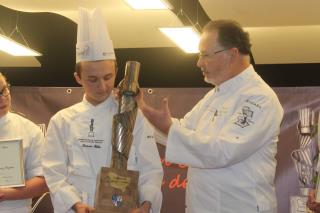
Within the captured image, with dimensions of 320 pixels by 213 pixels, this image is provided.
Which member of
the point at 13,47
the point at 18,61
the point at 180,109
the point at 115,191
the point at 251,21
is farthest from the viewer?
the point at 18,61

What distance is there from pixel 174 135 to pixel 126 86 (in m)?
0.27

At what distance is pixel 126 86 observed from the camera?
2.11 meters

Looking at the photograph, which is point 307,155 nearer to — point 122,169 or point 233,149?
point 233,149

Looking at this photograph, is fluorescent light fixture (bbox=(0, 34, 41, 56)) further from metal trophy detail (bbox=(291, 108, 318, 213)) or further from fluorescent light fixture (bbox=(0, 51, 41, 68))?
fluorescent light fixture (bbox=(0, 51, 41, 68))

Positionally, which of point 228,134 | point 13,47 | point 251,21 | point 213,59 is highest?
point 251,21

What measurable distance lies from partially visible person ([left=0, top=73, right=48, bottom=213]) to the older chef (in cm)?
36

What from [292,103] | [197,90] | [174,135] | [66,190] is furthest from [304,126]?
[66,190]

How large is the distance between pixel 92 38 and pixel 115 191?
71 cm

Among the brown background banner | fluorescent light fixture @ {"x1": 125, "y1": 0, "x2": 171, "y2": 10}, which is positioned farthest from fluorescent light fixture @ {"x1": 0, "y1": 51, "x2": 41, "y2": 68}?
fluorescent light fixture @ {"x1": 125, "y1": 0, "x2": 171, "y2": 10}

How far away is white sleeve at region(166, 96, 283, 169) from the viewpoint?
2082mm

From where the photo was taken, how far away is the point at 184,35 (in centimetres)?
477

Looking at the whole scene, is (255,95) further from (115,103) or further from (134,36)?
(134,36)

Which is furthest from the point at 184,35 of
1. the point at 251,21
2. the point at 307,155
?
the point at 307,155

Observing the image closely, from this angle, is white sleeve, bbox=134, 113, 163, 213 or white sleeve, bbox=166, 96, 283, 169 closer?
white sleeve, bbox=166, 96, 283, 169
